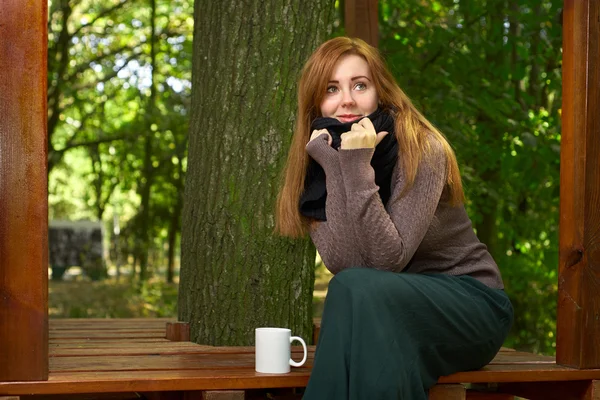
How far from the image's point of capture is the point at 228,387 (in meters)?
2.92

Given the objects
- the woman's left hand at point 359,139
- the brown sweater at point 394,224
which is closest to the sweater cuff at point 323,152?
the brown sweater at point 394,224

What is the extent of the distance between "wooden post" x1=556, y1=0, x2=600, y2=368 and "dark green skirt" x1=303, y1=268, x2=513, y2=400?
1.85ft

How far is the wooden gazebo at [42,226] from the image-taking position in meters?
2.75

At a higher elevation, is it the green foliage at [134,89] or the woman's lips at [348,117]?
the green foliage at [134,89]

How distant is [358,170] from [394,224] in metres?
0.23

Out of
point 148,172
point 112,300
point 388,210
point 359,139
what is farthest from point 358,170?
point 148,172

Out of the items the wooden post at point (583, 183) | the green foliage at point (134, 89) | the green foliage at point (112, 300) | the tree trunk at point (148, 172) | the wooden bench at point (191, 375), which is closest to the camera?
the wooden bench at point (191, 375)

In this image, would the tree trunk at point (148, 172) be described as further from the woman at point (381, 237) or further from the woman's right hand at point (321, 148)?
the woman's right hand at point (321, 148)

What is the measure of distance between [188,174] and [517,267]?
3876 mm

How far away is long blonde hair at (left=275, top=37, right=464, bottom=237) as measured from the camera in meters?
3.12

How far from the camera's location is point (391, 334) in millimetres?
2723

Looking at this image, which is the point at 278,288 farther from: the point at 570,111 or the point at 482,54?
the point at 482,54

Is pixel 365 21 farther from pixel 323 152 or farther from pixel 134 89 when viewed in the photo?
pixel 134 89

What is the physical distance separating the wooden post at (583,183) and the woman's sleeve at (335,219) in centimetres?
93
